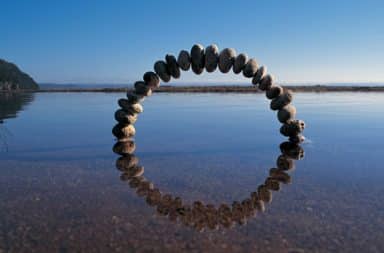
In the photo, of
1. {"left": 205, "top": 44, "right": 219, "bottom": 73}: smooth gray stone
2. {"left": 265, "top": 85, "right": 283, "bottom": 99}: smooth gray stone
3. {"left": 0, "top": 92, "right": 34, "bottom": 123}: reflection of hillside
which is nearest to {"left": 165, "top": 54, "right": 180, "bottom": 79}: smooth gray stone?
{"left": 205, "top": 44, "right": 219, "bottom": 73}: smooth gray stone

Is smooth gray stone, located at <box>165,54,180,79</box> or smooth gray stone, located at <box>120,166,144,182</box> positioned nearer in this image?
smooth gray stone, located at <box>120,166,144,182</box>

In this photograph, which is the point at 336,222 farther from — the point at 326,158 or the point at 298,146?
the point at 298,146

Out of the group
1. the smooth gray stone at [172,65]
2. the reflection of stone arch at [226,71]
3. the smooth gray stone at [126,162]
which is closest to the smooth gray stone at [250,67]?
the reflection of stone arch at [226,71]

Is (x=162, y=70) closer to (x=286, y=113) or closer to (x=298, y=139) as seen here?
(x=286, y=113)

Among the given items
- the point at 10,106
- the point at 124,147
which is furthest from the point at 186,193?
the point at 10,106

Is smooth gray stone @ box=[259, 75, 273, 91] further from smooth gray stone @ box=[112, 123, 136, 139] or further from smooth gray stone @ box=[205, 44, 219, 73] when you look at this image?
smooth gray stone @ box=[112, 123, 136, 139]

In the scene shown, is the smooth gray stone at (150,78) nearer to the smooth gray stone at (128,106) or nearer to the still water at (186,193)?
the smooth gray stone at (128,106)
